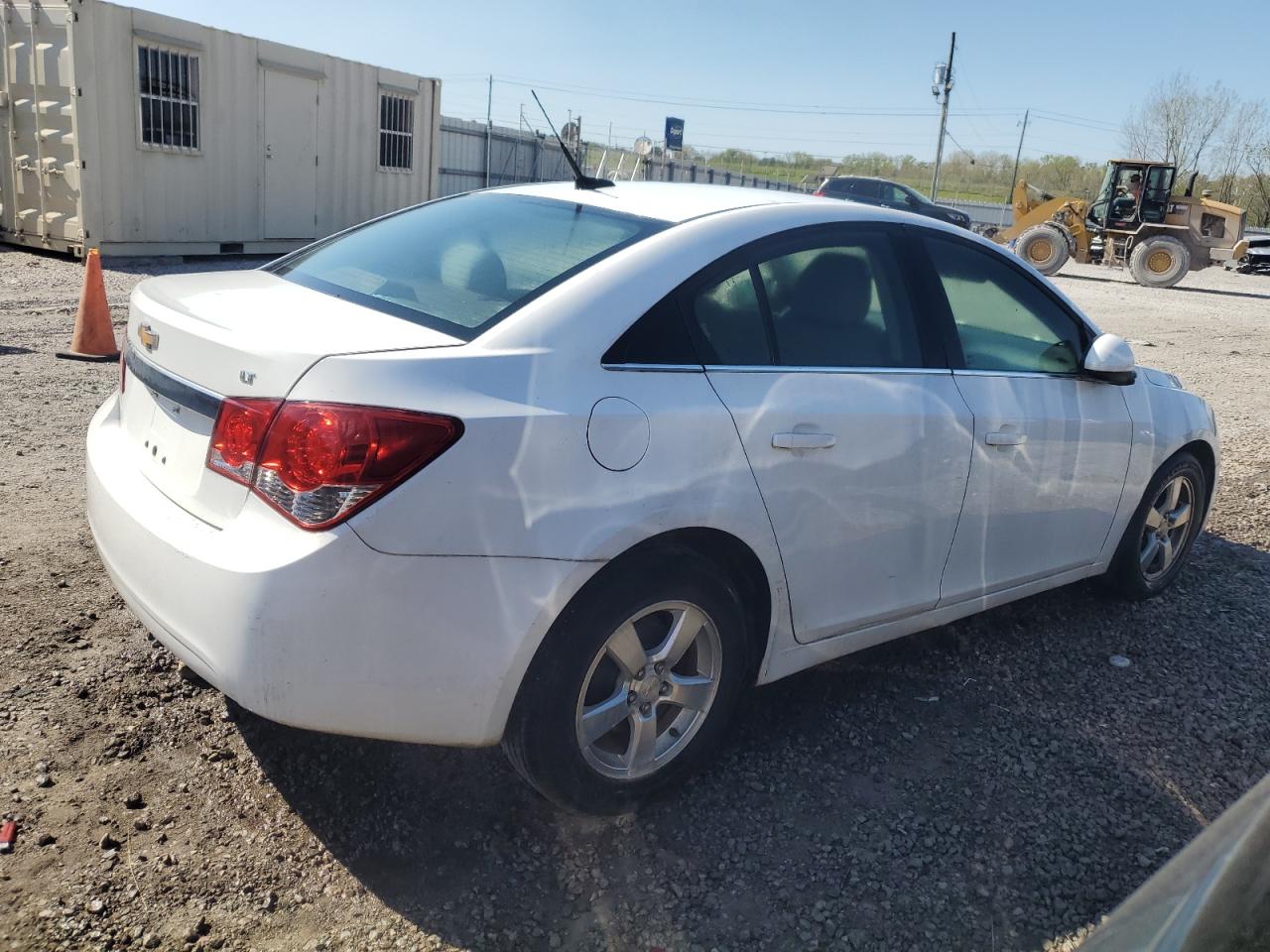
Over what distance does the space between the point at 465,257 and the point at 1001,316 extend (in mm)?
1892

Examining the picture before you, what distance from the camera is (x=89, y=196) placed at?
40.0 feet

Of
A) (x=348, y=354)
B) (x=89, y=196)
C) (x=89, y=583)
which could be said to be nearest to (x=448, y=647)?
(x=348, y=354)

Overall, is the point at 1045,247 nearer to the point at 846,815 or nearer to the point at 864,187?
the point at 864,187

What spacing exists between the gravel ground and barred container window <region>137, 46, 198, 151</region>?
10.1 meters

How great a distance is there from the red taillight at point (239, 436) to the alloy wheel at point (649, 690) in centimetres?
90

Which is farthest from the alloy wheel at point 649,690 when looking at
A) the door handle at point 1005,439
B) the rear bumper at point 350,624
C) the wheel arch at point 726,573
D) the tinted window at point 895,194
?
the tinted window at point 895,194

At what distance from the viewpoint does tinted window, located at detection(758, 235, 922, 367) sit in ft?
9.76

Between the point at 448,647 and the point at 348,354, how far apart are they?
0.67 m

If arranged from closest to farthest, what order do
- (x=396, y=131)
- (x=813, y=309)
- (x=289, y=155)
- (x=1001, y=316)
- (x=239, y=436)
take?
(x=239, y=436) → (x=813, y=309) → (x=1001, y=316) → (x=289, y=155) → (x=396, y=131)

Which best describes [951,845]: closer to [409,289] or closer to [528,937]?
[528,937]

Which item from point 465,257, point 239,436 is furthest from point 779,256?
point 239,436

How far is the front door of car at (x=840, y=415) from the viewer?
2791 millimetres

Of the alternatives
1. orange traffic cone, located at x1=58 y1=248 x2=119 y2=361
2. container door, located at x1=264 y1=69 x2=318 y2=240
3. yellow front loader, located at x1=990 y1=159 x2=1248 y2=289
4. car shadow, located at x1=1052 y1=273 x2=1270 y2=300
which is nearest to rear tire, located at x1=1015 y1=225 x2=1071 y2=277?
yellow front loader, located at x1=990 y1=159 x2=1248 y2=289

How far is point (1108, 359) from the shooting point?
3.76 metres
